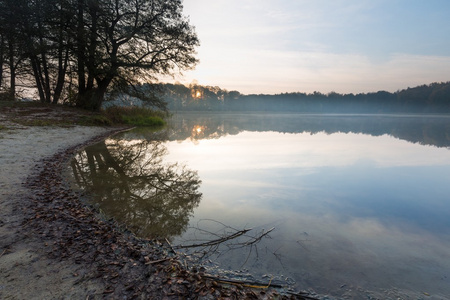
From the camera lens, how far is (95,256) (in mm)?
3465

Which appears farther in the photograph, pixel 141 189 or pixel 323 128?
pixel 323 128

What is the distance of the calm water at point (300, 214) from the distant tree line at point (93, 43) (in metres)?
15.6

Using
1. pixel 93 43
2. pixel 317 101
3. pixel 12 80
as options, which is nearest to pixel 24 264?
pixel 93 43

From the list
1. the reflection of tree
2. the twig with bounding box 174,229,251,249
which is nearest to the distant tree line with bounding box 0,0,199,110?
the reflection of tree

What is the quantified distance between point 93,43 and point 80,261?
2334 centimetres

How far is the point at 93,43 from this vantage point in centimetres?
2161

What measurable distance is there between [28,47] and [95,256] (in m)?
A: 25.8

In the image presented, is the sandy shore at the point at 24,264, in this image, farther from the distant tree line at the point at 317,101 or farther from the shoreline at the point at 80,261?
the distant tree line at the point at 317,101

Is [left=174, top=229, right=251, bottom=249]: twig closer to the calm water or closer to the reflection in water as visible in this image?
the calm water

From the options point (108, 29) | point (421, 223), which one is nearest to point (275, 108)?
point (108, 29)

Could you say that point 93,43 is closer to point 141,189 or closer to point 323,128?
point 141,189

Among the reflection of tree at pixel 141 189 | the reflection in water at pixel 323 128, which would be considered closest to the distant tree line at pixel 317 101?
the reflection in water at pixel 323 128

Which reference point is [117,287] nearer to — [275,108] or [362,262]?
[362,262]

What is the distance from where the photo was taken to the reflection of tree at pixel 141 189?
4949 mm
